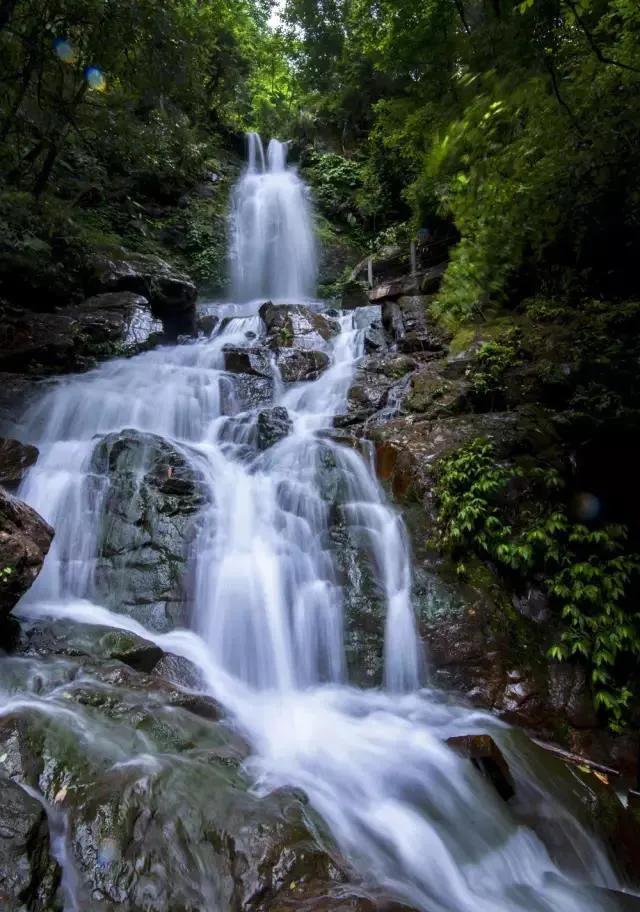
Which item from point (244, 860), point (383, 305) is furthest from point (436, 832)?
point (383, 305)

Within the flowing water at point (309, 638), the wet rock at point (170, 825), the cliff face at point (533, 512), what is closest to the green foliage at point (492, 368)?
the cliff face at point (533, 512)

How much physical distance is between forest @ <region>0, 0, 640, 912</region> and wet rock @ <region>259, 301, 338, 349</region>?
2.9 inches

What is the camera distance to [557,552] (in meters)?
5.53

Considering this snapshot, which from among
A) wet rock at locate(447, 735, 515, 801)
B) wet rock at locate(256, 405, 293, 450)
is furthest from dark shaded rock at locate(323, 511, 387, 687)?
wet rock at locate(256, 405, 293, 450)

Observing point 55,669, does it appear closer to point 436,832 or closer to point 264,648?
point 264,648

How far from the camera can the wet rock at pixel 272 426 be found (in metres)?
8.12

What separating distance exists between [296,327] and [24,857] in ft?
36.4

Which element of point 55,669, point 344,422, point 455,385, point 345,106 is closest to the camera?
point 55,669

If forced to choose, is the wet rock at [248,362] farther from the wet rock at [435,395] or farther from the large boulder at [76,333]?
the wet rock at [435,395]

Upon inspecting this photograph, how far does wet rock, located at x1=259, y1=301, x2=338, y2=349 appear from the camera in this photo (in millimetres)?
11875

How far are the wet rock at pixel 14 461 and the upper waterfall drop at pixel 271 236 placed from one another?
36.3 ft

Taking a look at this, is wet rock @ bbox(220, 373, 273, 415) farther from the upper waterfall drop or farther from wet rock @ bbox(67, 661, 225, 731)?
the upper waterfall drop

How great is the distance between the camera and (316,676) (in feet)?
16.9

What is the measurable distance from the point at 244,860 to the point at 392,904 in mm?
696
